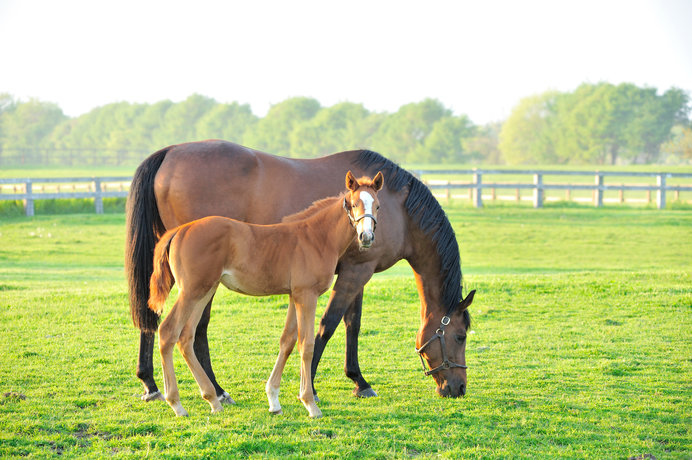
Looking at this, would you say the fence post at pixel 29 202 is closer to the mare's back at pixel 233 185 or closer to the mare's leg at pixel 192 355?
the mare's back at pixel 233 185

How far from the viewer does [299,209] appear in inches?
241

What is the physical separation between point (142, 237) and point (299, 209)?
1.45 m

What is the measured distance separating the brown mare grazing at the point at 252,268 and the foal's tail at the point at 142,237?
64cm

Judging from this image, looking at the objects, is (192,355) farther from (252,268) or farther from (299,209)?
(299,209)

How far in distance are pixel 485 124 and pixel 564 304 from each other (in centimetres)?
10625

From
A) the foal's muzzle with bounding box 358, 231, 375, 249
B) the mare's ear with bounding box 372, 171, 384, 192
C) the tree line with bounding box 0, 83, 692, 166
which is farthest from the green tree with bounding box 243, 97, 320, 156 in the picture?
the foal's muzzle with bounding box 358, 231, 375, 249

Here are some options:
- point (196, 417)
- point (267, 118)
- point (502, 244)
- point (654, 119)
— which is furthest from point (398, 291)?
point (267, 118)

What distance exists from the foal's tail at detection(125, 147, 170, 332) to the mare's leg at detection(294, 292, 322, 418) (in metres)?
1.44

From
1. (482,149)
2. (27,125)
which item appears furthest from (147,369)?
(27,125)

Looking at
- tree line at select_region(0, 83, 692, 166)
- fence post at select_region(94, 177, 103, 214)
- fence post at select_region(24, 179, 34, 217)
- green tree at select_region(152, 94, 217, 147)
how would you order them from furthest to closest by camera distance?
1. green tree at select_region(152, 94, 217, 147)
2. tree line at select_region(0, 83, 692, 166)
3. fence post at select_region(94, 177, 103, 214)
4. fence post at select_region(24, 179, 34, 217)

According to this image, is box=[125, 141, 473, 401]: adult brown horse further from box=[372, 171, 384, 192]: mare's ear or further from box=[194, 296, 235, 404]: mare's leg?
box=[372, 171, 384, 192]: mare's ear

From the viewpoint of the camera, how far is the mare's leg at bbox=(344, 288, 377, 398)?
5941 mm

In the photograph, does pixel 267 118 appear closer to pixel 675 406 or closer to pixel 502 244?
pixel 502 244

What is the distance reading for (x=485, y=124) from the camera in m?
112
